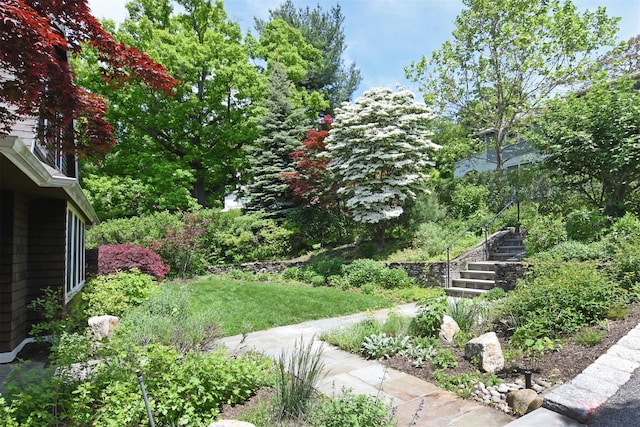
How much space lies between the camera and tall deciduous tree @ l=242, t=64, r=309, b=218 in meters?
15.8

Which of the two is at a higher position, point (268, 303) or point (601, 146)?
point (601, 146)

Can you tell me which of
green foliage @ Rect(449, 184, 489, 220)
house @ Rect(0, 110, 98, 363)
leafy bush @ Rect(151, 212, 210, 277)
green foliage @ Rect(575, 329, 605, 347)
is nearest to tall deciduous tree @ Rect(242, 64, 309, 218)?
leafy bush @ Rect(151, 212, 210, 277)

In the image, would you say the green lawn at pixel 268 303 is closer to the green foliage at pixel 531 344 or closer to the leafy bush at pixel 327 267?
the leafy bush at pixel 327 267

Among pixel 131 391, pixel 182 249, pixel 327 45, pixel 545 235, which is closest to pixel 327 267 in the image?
pixel 182 249

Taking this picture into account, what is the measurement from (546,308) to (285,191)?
1155 centimetres

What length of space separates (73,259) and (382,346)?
252 inches

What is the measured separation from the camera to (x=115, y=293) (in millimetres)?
7859

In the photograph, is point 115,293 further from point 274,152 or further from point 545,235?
point 545,235

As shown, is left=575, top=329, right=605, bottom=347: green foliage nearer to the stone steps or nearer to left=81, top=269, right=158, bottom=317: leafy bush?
the stone steps

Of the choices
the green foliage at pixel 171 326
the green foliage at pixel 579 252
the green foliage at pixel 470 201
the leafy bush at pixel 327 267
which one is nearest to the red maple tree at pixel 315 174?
the leafy bush at pixel 327 267

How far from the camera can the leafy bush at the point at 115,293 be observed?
24.4 ft

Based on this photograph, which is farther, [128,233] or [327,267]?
[128,233]

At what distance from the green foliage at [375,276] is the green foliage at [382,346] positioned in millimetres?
4959

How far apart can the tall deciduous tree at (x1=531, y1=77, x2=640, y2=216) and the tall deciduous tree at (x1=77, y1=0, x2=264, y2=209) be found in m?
13.6
